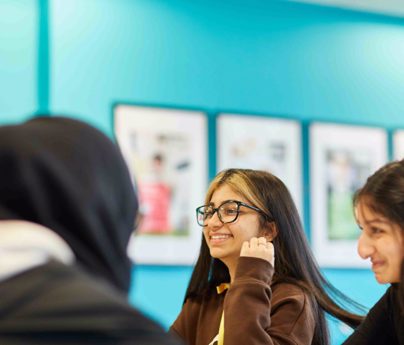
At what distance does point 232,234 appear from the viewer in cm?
241

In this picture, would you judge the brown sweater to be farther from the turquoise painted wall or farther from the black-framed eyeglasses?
the turquoise painted wall

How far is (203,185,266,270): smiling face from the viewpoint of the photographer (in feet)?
7.86

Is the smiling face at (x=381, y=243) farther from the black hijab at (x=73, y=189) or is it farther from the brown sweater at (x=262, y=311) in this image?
the black hijab at (x=73, y=189)

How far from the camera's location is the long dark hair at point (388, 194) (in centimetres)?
184

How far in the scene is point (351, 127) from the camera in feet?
14.7

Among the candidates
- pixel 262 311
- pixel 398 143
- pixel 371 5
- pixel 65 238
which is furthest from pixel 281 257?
pixel 371 5

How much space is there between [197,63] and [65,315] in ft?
11.0

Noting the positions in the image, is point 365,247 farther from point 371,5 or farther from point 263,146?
point 371,5

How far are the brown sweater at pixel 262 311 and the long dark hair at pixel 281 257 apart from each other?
0.23 ft

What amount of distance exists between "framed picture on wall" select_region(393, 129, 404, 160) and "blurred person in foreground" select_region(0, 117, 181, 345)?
12.0ft

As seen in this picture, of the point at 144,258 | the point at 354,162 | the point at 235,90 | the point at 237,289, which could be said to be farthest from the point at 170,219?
the point at 237,289

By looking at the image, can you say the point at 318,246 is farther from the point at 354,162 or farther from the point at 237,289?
the point at 237,289

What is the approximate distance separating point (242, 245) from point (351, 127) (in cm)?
229

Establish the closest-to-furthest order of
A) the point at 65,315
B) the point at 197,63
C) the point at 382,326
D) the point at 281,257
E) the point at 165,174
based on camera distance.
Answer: the point at 65,315
the point at 382,326
the point at 281,257
the point at 165,174
the point at 197,63
